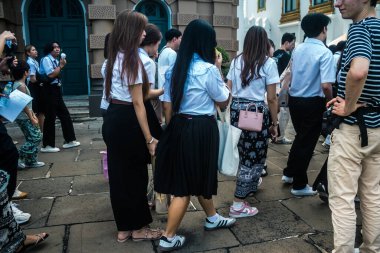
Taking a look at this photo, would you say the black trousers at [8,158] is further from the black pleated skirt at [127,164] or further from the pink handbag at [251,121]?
the pink handbag at [251,121]

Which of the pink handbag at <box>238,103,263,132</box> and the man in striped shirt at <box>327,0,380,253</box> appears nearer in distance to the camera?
the man in striped shirt at <box>327,0,380,253</box>

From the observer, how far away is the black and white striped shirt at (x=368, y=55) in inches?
84.2

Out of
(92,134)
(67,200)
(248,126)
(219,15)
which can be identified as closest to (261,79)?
(248,126)

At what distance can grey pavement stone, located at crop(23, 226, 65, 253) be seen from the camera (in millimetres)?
2887

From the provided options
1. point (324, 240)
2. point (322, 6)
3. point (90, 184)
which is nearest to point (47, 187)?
point (90, 184)

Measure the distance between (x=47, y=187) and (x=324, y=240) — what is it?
3.25 meters

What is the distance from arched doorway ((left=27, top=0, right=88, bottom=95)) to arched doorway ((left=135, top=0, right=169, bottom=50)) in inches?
70.3

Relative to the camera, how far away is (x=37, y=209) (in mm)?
3678

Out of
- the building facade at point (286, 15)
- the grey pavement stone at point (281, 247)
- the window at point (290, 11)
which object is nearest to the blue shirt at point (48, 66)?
the grey pavement stone at point (281, 247)

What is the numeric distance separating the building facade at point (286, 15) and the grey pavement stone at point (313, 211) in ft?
→ 32.2


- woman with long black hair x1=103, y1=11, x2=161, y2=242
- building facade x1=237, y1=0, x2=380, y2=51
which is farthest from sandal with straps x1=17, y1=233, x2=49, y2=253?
building facade x1=237, y1=0, x2=380, y2=51

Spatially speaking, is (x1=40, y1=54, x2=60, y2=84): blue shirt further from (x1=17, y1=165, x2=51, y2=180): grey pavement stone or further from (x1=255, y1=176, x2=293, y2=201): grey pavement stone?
(x1=255, y1=176, x2=293, y2=201): grey pavement stone

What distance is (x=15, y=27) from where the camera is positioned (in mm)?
9078

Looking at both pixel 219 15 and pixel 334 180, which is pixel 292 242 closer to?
pixel 334 180
